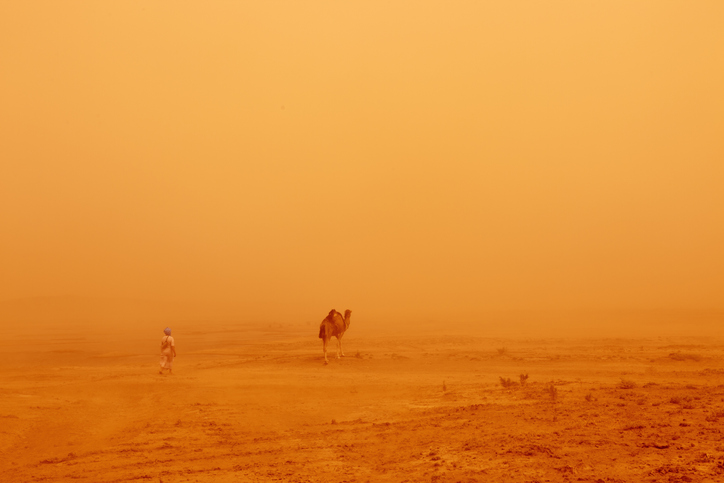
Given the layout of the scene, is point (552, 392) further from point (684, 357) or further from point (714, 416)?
point (684, 357)

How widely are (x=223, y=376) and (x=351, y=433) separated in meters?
8.74

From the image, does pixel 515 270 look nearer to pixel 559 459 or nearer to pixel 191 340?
pixel 191 340

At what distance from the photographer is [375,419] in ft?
36.7

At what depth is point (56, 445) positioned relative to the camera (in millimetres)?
10086

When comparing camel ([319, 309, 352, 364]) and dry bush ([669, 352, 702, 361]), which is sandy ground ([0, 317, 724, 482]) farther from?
camel ([319, 309, 352, 364])

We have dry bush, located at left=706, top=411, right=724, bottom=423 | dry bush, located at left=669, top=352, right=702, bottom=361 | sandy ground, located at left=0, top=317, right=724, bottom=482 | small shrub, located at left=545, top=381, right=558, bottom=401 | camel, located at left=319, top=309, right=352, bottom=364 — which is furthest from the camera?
camel, located at left=319, top=309, right=352, bottom=364

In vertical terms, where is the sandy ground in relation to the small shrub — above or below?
below

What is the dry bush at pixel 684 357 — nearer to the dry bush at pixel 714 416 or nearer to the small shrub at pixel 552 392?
the small shrub at pixel 552 392

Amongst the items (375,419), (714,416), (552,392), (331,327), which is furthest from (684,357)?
(375,419)

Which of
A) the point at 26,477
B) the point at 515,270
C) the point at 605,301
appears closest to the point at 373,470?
the point at 26,477

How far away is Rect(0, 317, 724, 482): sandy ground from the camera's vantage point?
750cm

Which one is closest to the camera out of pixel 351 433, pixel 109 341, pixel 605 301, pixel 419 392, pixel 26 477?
pixel 26 477

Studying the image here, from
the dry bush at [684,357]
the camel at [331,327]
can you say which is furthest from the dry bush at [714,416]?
the camel at [331,327]

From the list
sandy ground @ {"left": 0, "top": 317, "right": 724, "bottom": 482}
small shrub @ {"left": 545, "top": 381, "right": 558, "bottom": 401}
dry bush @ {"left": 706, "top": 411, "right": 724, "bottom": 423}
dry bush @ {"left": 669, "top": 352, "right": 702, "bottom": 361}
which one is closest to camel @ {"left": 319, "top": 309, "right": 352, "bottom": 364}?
sandy ground @ {"left": 0, "top": 317, "right": 724, "bottom": 482}
